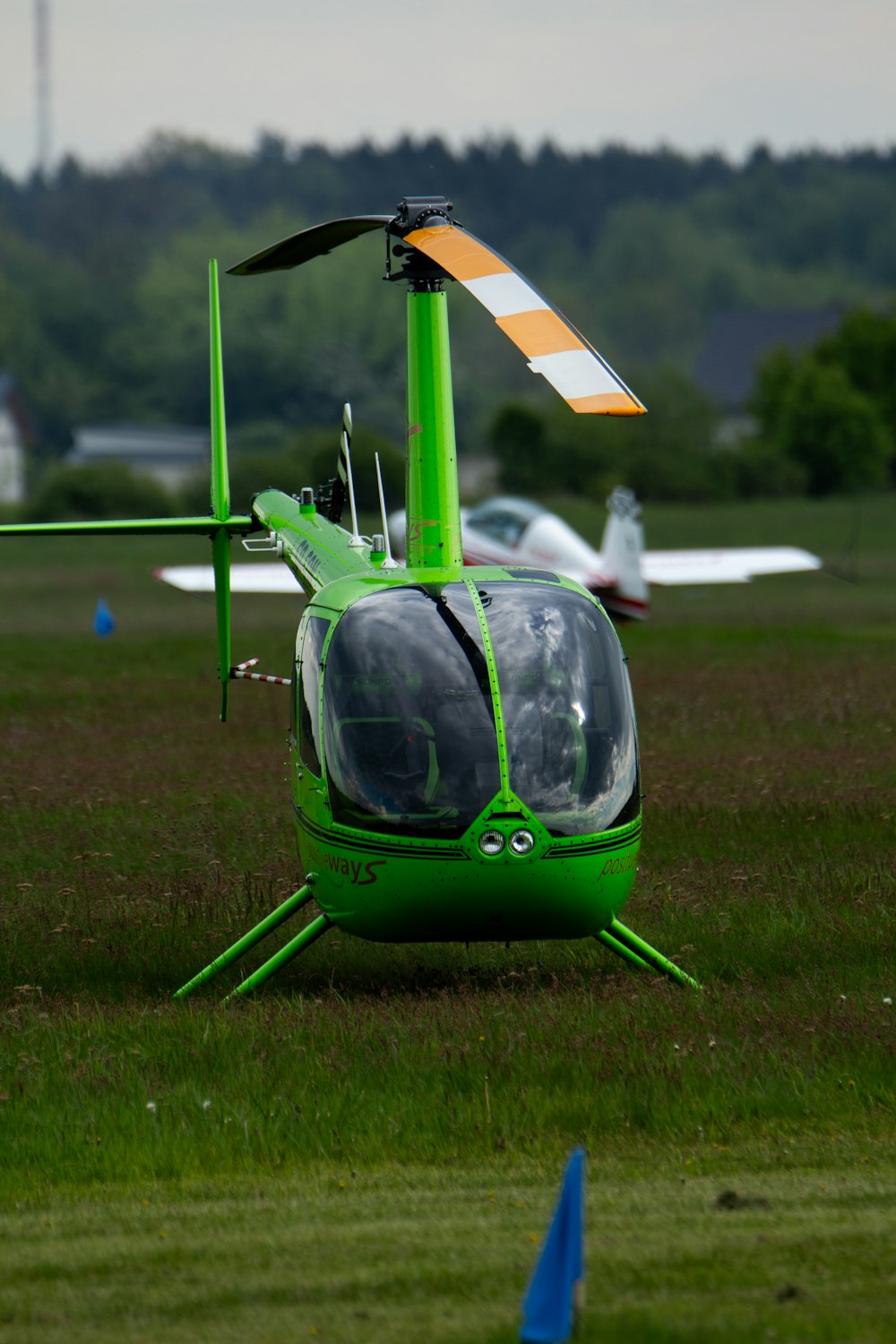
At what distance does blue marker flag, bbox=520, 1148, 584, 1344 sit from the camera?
4.97 meters

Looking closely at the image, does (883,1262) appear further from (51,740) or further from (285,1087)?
(51,740)

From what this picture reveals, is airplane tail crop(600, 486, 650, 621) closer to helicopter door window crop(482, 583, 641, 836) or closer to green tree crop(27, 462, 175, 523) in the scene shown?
helicopter door window crop(482, 583, 641, 836)

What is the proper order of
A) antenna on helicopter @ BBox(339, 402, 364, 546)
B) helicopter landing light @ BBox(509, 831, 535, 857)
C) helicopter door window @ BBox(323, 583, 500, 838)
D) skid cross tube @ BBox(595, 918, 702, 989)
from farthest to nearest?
antenna on helicopter @ BBox(339, 402, 364, 546) → skid cross tube @ BBox(595, 918, 702, 989) → helicopter door window @ BBox(323, 583, 500, 838) → helicopter landing light @ BBox(509, 831, 535, 857)

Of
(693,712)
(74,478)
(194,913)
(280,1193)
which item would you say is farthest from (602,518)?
(280,1193)

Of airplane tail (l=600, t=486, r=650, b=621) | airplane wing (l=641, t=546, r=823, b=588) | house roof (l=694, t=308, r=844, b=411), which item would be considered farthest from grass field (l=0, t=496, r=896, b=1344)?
house roof (l=694, t=308, r=844, b=411)

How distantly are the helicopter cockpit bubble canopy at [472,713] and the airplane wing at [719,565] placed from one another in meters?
23.2

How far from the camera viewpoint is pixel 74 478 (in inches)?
2921

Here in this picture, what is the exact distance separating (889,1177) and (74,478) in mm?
69957

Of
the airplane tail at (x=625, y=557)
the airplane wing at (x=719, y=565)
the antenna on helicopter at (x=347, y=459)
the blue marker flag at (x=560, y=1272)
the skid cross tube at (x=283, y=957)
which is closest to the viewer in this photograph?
the blue marker flag at (x=560, y=1272)

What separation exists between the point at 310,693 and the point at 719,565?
24597 mm

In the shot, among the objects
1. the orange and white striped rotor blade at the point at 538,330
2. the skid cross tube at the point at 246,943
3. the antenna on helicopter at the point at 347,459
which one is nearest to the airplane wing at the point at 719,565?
the antenna on helicopter at the point at 347,459

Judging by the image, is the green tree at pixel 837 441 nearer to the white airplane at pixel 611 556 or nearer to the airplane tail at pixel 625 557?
the white airplane at pixel 611 556

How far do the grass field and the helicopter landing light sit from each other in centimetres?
87

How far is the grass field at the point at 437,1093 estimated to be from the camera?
569 cm
